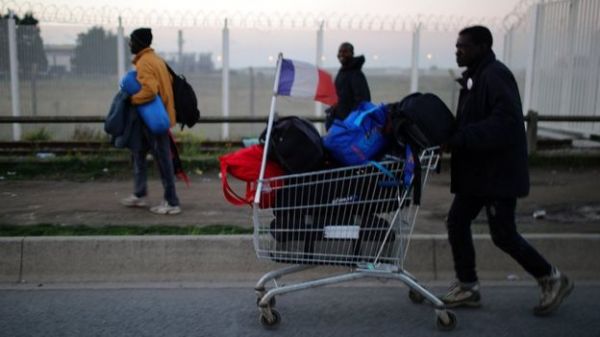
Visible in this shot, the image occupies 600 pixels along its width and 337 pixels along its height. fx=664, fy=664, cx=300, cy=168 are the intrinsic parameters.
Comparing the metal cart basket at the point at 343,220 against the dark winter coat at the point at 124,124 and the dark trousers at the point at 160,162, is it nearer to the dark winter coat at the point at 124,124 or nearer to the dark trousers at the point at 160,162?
the dark trousers at the point at 160,162

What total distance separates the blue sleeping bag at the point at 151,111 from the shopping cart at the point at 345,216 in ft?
8.75

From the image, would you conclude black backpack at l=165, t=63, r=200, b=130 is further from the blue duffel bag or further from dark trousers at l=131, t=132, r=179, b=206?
the blue duffel bag

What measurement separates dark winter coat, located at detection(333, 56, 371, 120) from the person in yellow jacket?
237 centimetres

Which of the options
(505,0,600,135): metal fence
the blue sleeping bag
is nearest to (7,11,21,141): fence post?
the blue sleeping bag

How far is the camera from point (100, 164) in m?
9.66

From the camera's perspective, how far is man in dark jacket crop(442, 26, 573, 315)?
439cm

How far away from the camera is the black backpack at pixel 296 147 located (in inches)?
167

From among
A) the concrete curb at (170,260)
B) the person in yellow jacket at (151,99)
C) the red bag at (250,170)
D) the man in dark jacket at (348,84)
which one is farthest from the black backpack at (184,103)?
the red bag at (250,170)

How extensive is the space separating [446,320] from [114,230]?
11.0 feet

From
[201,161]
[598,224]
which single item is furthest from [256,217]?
[201,161]

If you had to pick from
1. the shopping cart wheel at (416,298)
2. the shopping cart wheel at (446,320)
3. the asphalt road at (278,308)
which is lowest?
the asphalt road at (278,308)

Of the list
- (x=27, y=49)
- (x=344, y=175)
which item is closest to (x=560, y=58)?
(x=344, y=175)

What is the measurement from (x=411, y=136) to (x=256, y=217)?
112 cm

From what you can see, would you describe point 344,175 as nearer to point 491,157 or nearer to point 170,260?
point 491,157
